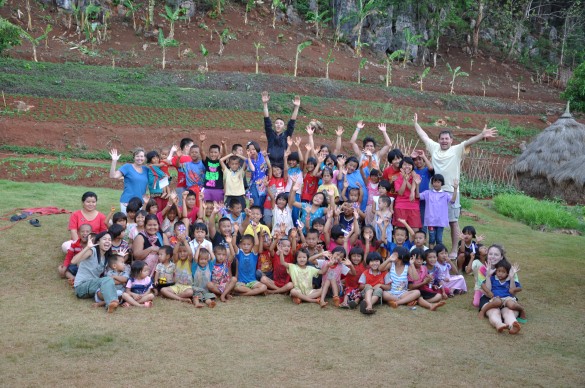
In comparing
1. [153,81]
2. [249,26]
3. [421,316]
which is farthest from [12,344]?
[249,26]

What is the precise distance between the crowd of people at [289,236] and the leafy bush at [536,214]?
5353 millimetres

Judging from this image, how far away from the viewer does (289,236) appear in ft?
27.1

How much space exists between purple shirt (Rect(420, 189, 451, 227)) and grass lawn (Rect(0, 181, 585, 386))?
3.71 feet

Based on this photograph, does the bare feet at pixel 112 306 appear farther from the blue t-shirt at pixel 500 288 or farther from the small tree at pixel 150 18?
the small tree at pixel 150 18

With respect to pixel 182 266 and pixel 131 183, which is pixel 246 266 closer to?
pixel 182 266

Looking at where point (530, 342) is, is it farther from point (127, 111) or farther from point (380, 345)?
point (127, 111)

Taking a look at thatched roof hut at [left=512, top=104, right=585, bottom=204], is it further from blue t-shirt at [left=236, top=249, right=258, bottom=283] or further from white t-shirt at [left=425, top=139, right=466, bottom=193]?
blue t-shirt at [left=236, top=249, right=258, bottom=283]

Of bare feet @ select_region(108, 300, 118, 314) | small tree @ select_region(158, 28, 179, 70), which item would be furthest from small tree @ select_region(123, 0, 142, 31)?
bare feet @ select_region(108, 300, 118, 314)

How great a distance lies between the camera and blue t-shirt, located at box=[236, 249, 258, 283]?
806 cm

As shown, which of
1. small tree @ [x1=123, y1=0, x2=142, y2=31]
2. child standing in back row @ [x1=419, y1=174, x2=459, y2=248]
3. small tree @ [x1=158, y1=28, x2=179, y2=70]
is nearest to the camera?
child standing in back row @ [x1=419, y1=174, x2=459, y2=248]

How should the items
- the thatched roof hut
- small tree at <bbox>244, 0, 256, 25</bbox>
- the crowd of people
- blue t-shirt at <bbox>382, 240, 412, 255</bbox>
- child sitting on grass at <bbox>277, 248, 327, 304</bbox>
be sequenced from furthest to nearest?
small tree at <bbox>244, 0, 256, 25</bbox> < the thatched roof hut < blue t-shirt at <bbox>382, 240, 412, 255</bbox> < child sitting on grass at <bbox>277, 248, 327, 304</bbox> < the crowd of people

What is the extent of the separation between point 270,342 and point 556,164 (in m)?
14.1

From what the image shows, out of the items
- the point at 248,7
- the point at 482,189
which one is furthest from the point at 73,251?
the point at 248,7

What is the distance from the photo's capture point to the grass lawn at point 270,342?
570 centimetres
